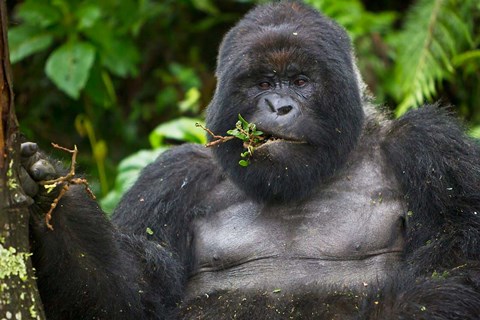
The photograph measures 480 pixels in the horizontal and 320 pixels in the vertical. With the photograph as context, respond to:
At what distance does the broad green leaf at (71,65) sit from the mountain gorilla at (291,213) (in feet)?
6.24

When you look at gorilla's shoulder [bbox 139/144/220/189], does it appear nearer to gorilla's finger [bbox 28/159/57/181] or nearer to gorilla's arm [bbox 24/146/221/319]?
gorilla's arm [bbox 24/146/221/319]

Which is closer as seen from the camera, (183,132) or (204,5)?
(183,132)

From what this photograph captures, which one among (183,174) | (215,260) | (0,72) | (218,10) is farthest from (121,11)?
(0,72)

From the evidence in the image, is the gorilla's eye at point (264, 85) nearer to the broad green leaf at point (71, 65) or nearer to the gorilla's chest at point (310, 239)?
the gorilla's chest at point (310, 239)

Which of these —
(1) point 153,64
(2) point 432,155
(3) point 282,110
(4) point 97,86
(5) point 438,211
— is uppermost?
(3) point 282,110

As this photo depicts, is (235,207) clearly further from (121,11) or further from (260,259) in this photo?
(121,11)

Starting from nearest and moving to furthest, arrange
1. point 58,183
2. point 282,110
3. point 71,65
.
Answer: point 58,183 → point 282,110 → point 71,65

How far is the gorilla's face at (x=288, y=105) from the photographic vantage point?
3531 mm

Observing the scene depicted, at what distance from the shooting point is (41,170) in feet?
9.25

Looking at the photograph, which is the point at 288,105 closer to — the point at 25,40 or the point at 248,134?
the point at 248,134

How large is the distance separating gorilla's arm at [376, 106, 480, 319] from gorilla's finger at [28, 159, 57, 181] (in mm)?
1245

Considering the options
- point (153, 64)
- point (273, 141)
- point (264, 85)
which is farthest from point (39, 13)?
point (273, 141)

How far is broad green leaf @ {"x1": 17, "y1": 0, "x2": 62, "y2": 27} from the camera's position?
6036mm

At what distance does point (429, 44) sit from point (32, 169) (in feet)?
13.3
